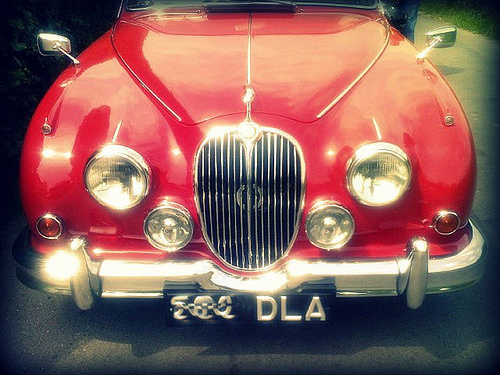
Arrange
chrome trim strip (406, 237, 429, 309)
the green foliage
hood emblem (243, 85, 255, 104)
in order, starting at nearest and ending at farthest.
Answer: chrome trim strip (406, 237, 429, 309) → hood emblem (243, 85, 255, 104) → the green foliage

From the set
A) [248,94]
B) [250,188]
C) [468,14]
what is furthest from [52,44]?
[468,14]

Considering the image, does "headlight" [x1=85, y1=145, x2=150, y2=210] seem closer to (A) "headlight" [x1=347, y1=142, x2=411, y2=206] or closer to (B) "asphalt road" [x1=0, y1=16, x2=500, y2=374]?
(B) "asphalt road" [x1=0, y1=16, x2=500, y2=374]

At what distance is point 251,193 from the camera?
2361 millimetres

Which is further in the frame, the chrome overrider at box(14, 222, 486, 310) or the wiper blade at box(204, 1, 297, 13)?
the wiper blade at box(204, 1, 297, 13)

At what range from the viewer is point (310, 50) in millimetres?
2855

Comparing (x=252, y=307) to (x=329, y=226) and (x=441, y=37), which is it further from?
(x=441, y=37)

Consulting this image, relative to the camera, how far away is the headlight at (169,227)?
238 centimetres

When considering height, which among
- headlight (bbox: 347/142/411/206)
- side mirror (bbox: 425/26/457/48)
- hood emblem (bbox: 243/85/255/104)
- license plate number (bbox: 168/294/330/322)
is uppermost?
hood emblem (bbox: 243/85/255/104)

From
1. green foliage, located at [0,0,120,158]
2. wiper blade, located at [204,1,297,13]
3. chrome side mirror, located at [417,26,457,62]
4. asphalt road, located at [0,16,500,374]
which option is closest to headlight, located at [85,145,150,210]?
asphalt road, located at [0,16,500,374]

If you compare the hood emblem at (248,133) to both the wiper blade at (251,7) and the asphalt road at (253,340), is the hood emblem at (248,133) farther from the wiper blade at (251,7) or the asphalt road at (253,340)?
the wiper blade at (251,7)

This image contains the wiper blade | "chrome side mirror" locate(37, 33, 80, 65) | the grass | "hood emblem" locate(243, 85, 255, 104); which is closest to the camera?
"hood emblem" locate(243, 85, 255, 104)

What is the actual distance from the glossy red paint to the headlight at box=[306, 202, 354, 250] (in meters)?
0.05

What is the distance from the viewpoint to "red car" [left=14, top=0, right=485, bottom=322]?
7.72 ft

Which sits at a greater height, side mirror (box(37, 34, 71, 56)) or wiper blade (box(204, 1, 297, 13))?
wiper blade (box(204, 1, 297, 13))
